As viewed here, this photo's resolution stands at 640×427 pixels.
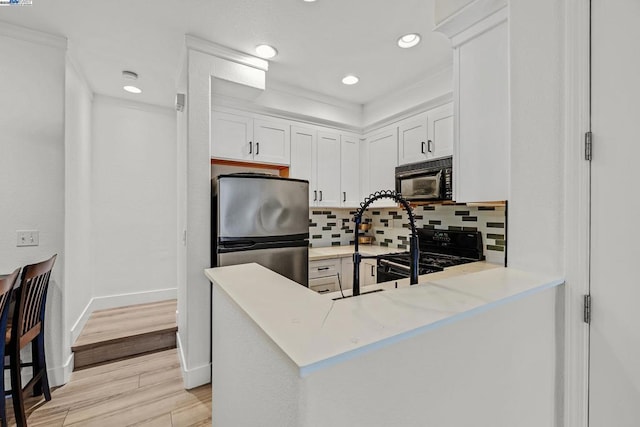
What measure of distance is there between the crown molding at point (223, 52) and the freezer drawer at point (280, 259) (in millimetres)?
1527

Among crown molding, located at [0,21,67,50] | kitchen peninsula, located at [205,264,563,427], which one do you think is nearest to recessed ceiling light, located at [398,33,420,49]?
kitchen peninsula, located at [205,264,563,427]

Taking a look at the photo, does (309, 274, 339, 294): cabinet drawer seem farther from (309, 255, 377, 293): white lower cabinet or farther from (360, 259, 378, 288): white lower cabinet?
(360, 259, 378, 288): white lower cabinet

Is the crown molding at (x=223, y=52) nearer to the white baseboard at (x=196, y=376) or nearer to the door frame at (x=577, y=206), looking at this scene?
the door frame at (x=577, y=206)

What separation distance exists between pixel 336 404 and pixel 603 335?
1.03 metres

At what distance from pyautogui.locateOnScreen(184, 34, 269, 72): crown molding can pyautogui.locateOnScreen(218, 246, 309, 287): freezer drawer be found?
5.01 feet

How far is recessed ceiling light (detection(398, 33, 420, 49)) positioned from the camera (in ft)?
6.86

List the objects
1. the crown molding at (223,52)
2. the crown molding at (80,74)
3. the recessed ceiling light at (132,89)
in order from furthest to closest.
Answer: the recessed ceiling light at (132,89), the crown molding at (80,74), the crown molding at (223,52)

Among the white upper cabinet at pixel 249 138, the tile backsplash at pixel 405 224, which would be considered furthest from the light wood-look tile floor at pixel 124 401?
the tile backsplash at pixel 405 224

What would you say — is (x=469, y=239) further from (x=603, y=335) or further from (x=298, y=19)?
(x=298, y=19)

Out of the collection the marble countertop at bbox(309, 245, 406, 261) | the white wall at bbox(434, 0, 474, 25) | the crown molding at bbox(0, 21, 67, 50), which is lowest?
the marble countertop at bbox(309, 245, 406, 261)

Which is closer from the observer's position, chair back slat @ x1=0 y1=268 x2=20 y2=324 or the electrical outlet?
chair back slat @ x1=0 y1=268 x2=20 y2=324

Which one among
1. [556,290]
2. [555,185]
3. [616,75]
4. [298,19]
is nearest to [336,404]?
[556,290]

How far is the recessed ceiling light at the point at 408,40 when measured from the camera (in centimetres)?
209

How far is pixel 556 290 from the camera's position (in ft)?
3.45
